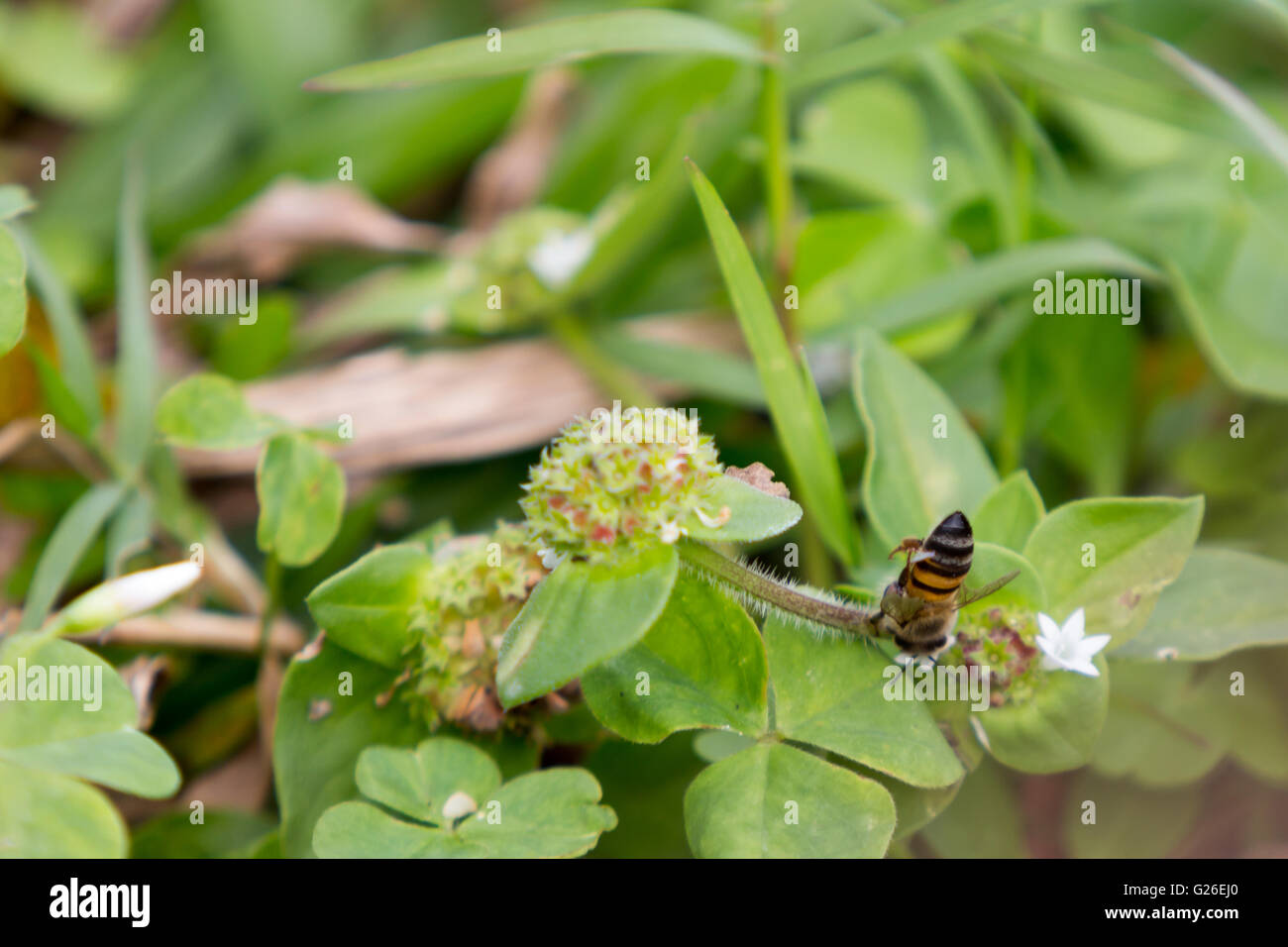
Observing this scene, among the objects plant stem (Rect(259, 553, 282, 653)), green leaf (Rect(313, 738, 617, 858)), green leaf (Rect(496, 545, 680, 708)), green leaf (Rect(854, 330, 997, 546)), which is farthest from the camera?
plant stem (Rect(259, 553, 282, 653))

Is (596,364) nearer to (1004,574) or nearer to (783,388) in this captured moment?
(783,388)

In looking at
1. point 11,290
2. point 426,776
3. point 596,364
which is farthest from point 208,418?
point 596,364

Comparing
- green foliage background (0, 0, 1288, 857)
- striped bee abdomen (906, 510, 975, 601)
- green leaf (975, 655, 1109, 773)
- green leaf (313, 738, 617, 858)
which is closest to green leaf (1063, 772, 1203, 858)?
green foliage background (0, 0, 1288, 857)

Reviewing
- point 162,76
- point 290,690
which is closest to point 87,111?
point 162,76

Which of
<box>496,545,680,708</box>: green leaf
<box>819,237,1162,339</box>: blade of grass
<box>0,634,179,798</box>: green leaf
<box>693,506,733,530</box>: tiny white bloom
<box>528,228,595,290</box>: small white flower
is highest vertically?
<box>528,228,595,290</box>: small white flower

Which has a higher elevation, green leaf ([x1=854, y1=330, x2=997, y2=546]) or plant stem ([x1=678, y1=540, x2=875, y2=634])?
green leaf ([x1=854, y1=330, x2=997, y2=546])

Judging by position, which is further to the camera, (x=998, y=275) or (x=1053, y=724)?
(x=998, y=275)

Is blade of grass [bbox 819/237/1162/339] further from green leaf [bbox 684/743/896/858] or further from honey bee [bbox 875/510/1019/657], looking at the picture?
green leaf [bbox 684/743/896/858]
